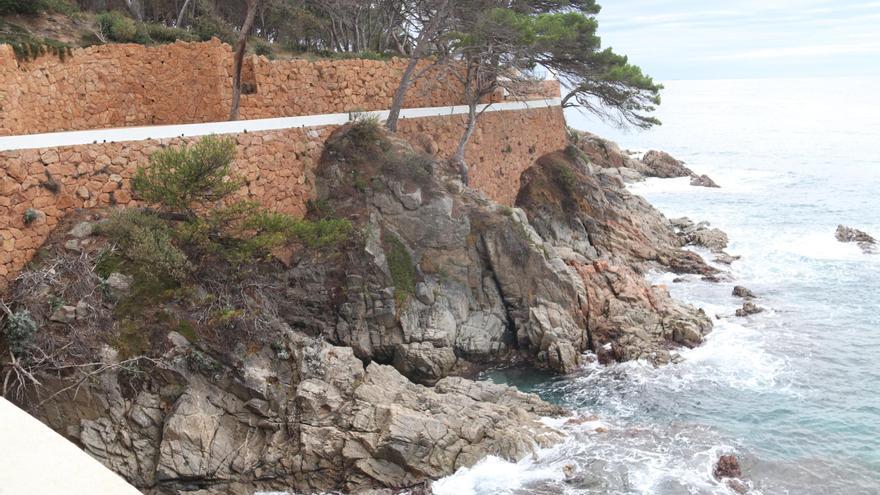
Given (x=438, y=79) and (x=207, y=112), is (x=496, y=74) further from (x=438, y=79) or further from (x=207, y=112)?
(x=207, y=112)

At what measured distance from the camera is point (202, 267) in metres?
15.0

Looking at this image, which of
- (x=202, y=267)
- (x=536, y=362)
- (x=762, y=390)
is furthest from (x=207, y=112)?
(x=762, y=390)

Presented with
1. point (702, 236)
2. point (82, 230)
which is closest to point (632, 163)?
point (702, 236)

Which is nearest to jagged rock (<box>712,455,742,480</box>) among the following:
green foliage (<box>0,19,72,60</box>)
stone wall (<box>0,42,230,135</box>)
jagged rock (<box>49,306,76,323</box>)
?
jagged rock (<box>49,306,76,323</box>)

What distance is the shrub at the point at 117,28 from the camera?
2139 cm

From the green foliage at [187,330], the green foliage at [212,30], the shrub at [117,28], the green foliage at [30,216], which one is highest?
the green foliage at [212,30]

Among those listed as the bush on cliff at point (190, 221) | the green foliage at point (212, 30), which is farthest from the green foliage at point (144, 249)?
the green foliage at point (212, 30)

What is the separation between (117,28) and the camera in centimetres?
2139

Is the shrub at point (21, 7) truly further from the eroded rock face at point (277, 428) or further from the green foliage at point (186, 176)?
the eroded rock face at point (277, 428)

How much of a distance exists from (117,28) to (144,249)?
10778 millimetres

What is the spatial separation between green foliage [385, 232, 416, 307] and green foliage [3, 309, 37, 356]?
850cm

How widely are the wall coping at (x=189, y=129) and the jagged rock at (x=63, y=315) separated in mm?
3668

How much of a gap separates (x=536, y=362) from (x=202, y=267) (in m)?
9.11

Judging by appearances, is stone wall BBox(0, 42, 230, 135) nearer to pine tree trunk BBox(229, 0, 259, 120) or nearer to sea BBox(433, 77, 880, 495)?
pine tree trunk BBox(229, 0, 259, 120)
